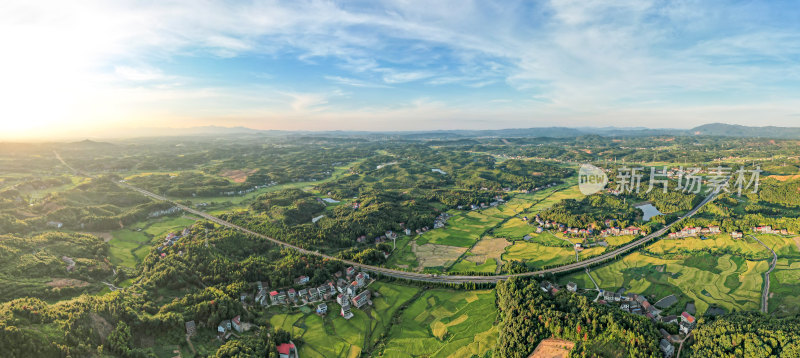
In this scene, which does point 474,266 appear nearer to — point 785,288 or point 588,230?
point 588,230

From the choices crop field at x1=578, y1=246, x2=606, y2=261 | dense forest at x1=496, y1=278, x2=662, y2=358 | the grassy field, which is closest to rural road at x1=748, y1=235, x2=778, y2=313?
crop field at x1=578, y1=246, x2=606, y2=261

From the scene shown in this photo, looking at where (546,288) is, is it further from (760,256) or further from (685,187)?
(685,187)

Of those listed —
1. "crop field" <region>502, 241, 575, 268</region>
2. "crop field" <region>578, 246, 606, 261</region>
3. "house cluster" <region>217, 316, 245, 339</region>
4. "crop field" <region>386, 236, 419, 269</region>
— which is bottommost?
"house cluster" <region>217, 316, 245, 339</region>

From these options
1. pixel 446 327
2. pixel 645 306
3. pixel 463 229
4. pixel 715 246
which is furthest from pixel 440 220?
pixel 715 246

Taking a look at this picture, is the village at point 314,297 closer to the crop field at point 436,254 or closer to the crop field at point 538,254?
the crop field at point 436,254

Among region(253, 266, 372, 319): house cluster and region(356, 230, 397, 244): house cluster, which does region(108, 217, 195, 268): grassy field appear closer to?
region(253, 266, 372, 319): house cluster

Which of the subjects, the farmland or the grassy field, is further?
the grassy field

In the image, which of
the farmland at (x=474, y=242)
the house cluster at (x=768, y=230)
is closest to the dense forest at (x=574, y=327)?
the farmland at (x=474, y=242)

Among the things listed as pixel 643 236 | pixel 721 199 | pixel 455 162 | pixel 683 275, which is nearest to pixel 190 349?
pixel 683 275
